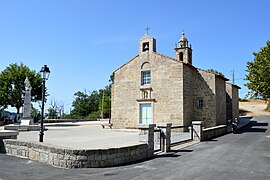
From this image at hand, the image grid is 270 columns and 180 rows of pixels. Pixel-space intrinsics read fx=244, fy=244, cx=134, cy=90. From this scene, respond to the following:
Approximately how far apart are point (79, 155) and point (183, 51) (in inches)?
810

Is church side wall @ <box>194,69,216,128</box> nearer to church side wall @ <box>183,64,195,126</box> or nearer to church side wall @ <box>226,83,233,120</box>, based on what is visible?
church side wall @ <box>183,64,195,126</box>

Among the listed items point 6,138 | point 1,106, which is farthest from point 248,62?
point 1,106

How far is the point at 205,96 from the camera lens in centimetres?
2247

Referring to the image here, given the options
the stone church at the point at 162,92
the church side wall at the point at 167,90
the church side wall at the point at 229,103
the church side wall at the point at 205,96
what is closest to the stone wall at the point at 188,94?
the stone church at the point at 162,92

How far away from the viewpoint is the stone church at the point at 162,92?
70.6 feet

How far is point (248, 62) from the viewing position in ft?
57.8

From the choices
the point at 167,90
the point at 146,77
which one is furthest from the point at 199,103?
the point at 146,77

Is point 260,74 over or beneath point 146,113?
over

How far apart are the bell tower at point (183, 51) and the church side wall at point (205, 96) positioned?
3160 millimetres

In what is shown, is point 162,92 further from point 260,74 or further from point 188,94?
point 260,74

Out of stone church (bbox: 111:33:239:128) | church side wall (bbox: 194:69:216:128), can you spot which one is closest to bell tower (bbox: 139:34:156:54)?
stone church (bbox: 111:33:239:128)

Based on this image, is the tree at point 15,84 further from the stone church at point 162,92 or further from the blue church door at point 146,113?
the blue church door at point 146,113

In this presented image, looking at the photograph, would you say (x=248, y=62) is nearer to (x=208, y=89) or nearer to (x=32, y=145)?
(x=208, y=89)

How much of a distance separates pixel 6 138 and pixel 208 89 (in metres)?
17.2
